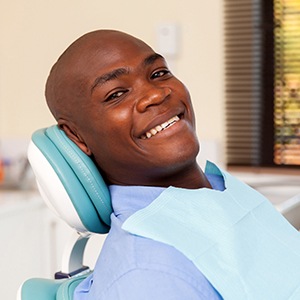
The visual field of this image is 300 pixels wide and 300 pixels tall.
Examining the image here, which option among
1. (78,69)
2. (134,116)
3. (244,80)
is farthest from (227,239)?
(244,80)

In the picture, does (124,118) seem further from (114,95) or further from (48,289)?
(48,289)

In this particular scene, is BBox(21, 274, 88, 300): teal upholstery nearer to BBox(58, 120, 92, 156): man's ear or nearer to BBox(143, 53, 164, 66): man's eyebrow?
BBox(58, 120, 92, 156): man's ear

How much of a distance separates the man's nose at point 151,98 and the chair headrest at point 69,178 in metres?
0.15

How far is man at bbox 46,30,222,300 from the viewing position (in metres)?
1.09

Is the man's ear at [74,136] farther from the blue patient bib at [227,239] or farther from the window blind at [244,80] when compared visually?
the window blind at [244,80]

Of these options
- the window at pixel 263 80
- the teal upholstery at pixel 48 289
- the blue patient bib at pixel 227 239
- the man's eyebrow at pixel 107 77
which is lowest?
the window at pixel 263 80

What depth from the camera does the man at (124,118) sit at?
109 centimetres

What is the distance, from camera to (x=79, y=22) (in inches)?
106

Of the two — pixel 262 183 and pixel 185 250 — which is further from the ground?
pixel 185 250

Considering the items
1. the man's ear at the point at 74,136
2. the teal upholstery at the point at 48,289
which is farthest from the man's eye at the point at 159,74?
the teal upholstery at the point at 48,289

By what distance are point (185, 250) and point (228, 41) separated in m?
1.72

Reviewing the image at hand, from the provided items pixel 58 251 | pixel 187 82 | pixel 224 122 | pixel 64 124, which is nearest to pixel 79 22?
pixel 187 82

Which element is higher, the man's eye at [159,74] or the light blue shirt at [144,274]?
the man's eye at [159,74]

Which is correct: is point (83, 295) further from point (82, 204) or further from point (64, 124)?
point (64, 124)
